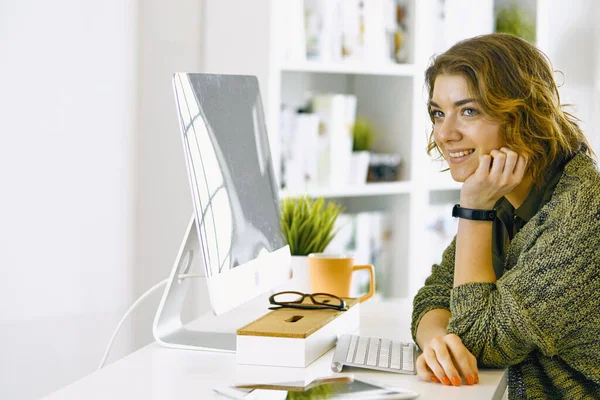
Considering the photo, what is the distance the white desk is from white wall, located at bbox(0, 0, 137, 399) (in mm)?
738

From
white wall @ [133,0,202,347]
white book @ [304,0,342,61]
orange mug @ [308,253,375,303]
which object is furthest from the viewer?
white book @ [304,0,342,61]

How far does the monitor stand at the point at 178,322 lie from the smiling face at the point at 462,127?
1.56 ft

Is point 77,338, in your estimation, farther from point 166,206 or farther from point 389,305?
point 389,305

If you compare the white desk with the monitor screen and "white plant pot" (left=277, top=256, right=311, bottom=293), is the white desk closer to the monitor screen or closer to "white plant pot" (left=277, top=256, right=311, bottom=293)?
the monitor screen

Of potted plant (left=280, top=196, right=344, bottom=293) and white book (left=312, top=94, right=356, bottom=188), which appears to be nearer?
potted plant (left=280, top=196, right=344, bottom=293)

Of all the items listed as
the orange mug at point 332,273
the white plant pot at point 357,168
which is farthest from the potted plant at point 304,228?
the white plant pot at point 357,168

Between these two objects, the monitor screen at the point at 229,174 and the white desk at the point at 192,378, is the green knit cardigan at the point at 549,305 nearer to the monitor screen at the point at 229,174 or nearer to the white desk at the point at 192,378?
the white desk at the point at 192,378

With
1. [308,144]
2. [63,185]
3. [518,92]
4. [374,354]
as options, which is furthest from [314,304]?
[308,144]

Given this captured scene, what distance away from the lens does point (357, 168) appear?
2.91 meters

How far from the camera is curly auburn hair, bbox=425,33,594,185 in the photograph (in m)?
1.40

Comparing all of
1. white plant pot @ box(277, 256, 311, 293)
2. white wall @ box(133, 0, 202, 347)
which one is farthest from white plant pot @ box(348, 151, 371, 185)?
white plant pot @ box(277, 256, 311, 293)

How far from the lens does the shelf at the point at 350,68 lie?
8.55 ft

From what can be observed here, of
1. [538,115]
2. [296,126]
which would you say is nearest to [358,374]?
[538,115]

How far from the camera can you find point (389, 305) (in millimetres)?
1910
